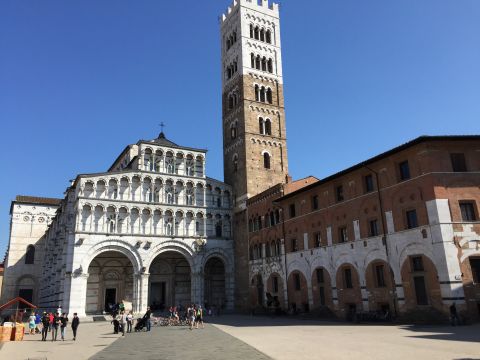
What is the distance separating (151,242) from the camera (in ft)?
138

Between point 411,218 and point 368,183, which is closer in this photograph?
point 411,218

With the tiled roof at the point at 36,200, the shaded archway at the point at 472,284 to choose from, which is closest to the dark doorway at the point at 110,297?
the tiled roof at the point at 36,200

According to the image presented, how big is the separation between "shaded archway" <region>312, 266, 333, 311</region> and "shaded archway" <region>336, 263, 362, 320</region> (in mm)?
1188

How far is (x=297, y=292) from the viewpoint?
35656 mm

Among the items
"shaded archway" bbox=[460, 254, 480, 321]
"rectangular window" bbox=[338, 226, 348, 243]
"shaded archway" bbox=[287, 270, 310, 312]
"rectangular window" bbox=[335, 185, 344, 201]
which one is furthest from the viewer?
"shaded archway" bbox=[287, 270, 310, 312]

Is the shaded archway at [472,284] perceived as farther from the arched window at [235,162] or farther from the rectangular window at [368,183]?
the arched window at [235,162]

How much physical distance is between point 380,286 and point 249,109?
91.0ft

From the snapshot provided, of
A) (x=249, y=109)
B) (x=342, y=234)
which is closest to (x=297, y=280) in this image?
(x=342, y=234)

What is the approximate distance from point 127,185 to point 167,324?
16648 millimetres

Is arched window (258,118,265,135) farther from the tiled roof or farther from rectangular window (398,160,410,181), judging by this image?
the tiled roof

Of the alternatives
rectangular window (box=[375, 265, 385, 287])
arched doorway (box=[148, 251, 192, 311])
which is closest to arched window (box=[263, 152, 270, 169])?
arched doorway (box=[148, 251, 192, 311])

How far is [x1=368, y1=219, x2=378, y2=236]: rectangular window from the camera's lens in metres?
28.0

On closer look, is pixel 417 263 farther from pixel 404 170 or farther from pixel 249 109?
pixel 249 109

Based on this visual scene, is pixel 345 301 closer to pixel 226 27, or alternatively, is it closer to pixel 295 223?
pixel 295 223
